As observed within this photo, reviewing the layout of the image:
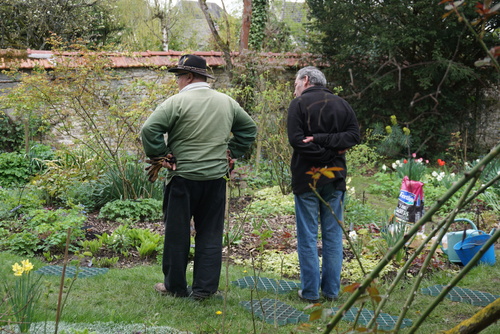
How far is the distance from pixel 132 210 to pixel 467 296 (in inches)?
170

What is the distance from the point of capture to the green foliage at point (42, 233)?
5.17 m

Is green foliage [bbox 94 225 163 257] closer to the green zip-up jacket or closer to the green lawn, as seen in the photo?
the green lawn

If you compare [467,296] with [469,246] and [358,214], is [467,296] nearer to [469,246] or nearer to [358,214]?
[469,246]

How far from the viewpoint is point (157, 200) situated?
24.8ft

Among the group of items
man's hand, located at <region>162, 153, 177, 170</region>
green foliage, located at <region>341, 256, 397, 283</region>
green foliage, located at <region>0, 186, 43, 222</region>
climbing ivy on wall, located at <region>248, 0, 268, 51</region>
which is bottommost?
green foliage, located at <region>341, 256, 397, 283</region>

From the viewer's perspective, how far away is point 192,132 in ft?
13.0

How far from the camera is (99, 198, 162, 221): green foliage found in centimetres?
684

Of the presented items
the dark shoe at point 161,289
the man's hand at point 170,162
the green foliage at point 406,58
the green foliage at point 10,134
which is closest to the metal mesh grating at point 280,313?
the dark shoe at point 161,289

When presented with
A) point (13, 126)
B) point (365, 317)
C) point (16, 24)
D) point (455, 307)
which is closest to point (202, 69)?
point (365, 317)

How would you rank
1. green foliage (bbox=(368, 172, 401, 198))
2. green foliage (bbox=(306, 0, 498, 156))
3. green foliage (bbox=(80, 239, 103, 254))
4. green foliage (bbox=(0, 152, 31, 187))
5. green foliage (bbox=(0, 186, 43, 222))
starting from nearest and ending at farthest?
green foliage (bbox=(80, 239, 103, 254)) → green foliage (bbox=(0, 186, 43, 222)) → green foliage (bbox=(368, 172, 401, 198)) → green foliage (bbox=(0, 152, 31, 187)) → green foliage (bbox=(306, 0, 498, 156))

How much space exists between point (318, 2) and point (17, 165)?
8305mm

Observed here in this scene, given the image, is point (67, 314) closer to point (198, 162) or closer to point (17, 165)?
point (198, 162)

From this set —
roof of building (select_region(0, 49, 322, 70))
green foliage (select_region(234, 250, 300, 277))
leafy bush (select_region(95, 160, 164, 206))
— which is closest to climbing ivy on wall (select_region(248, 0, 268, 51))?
roof of building (select_region(0, 49, 322, 70))

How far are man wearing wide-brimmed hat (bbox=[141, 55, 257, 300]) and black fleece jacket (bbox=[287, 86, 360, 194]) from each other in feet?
1.82
